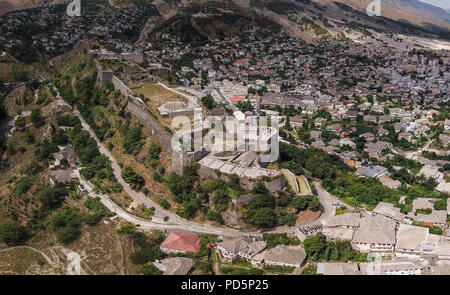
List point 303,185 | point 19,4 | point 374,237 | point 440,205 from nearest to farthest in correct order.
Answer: point 374,237
point 440,205
point 303,185
point 19,4

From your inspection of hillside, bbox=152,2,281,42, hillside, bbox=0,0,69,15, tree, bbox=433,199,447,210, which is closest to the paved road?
tree, bbox=433,199,447,210

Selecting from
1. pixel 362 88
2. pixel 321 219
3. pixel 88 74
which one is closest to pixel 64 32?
pixel 88 74

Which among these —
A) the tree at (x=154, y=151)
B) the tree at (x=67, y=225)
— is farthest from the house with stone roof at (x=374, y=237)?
the tree at (x=67, y=225)

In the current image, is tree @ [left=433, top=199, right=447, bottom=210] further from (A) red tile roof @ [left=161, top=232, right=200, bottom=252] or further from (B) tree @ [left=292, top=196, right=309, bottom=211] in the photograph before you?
(A) red tile roof @ [left=161, top=232, right=200, bottom=252]

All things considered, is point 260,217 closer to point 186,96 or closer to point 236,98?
point 186,96

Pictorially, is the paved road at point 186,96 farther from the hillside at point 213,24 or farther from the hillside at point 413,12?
the hillside at point 413,12

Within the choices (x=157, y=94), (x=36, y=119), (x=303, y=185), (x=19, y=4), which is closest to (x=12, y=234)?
(x=36, y=119)

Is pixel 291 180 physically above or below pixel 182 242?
above
